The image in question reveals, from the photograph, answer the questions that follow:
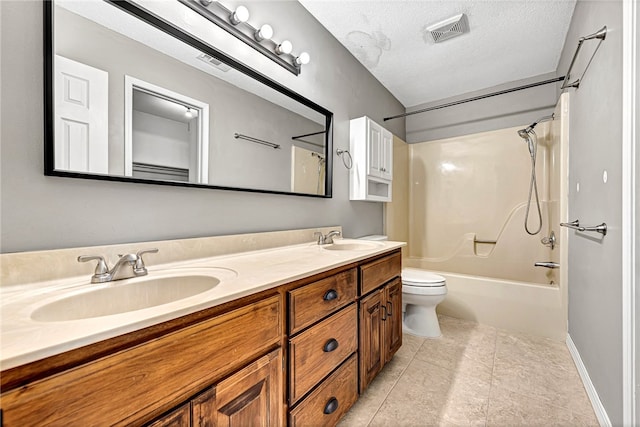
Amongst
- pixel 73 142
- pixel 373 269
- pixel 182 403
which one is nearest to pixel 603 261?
pixel 373 269

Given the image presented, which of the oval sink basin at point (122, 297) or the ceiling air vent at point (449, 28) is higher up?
the ceiling air vent at point (449, 28)

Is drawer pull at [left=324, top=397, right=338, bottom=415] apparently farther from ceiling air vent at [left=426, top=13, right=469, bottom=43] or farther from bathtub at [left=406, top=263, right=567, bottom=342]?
ceiling air vent at [left=426, top=13, right=469, bottom=43]

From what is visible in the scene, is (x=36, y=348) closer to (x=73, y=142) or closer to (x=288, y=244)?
(x=73, y=142)

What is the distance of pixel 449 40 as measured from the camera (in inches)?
86.6

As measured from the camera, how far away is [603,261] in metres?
1.27

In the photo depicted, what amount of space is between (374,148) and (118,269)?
77.2 inches

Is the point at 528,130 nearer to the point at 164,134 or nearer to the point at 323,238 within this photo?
the point at 323,238

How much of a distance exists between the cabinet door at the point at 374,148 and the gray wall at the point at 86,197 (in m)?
0.64

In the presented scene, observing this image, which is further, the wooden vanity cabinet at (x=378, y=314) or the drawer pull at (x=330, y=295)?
the wooden vanity cabinet at (x=378, y=314)

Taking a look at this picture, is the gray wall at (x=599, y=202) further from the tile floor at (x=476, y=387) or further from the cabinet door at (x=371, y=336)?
the cabinet door at (x=371, y=336)

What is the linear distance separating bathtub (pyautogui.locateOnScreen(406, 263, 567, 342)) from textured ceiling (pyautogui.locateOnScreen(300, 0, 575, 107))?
1988mm

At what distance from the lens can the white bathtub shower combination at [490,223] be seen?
7.22 ft

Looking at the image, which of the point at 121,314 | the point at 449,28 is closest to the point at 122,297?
the point at 121,314

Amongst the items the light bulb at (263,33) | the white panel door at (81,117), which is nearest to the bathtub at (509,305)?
the light bulb at (263,33)
